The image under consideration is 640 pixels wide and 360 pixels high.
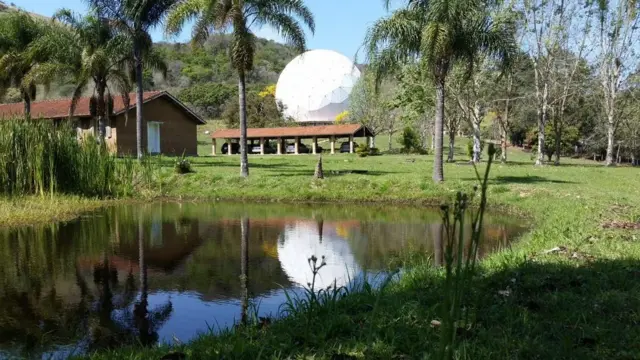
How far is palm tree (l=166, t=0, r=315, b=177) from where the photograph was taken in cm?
1841

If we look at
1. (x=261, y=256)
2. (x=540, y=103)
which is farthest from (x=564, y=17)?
(x=261, y=256)

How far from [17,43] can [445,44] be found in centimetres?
2485

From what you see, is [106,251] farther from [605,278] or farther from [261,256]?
[605,278]

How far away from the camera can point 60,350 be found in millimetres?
4816

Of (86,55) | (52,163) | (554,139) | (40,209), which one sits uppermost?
(86,55)

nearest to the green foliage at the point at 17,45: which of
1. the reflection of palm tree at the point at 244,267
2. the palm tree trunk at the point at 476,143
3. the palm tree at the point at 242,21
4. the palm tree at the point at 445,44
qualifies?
the palm tree at the point at 242,21

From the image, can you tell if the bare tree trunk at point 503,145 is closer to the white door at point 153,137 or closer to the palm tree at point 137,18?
the palm tree at point 137,18

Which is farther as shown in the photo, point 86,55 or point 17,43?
→ point 17,43

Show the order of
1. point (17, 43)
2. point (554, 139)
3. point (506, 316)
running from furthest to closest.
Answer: point (554, 139) < point (17, 43) < point (506, 316)

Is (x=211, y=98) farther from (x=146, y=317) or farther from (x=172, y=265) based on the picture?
(x=146, y=317)

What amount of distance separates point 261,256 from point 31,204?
746 cm

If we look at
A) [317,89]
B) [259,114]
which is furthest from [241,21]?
[317,89]

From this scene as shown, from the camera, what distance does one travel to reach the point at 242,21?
18641 mm

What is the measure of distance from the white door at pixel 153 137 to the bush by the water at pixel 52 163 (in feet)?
60.2
